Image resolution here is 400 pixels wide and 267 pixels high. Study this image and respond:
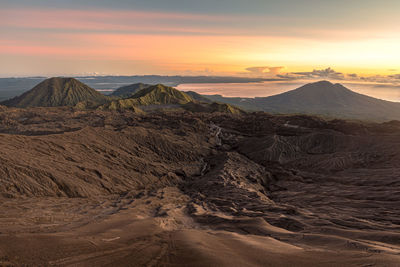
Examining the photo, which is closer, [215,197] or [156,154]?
[215,197]

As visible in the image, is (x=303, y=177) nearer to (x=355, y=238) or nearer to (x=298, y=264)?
(x=355, y=238)

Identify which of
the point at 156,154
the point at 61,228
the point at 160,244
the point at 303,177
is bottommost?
the point at 303,177

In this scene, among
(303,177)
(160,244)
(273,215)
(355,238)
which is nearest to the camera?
(160,244)

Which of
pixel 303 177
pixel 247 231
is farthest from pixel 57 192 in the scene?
pixel 303 177

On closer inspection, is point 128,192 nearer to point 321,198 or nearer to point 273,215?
point 273,215

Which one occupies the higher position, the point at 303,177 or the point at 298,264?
the point at 298,264

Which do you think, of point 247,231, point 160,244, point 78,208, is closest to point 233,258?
point 160,244

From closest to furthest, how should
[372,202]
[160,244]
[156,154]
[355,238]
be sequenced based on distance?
[160,244]
[355,238]
[372,202]
[156,154]
